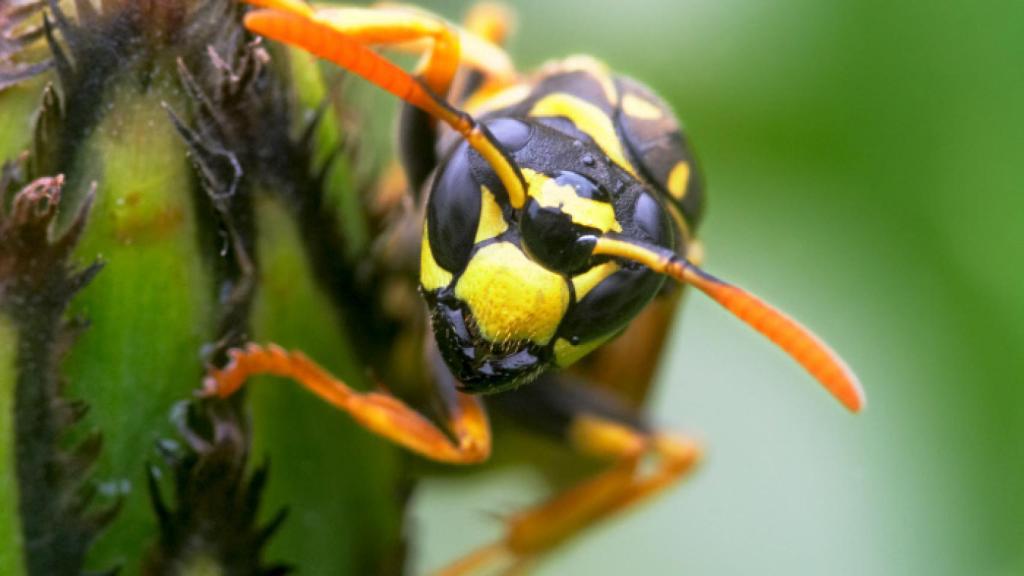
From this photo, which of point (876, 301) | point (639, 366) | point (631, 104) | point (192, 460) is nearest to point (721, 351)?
point (876, 301)

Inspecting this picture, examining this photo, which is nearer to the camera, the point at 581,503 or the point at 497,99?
the point at 497,99

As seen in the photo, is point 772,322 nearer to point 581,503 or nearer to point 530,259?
point 530,259

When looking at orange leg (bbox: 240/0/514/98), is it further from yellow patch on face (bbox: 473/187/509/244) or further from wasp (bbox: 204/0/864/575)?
yellow patch on face (bbox: 473/187/509/244)

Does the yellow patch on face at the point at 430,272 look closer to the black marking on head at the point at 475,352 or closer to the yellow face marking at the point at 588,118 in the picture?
the black marking on head at the point at 475,352

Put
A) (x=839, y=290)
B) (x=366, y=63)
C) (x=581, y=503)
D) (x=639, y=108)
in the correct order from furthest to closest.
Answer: (x=839, y=290)
(x=581, y=503)
(x=639, y=108)
(x=366, y=63)

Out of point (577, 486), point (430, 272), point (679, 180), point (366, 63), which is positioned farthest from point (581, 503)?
point (366, 63)

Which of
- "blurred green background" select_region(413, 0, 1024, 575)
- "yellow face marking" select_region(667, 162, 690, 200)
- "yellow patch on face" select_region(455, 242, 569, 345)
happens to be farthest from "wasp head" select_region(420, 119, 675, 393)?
"blurred green background" select_region(413, 0, 1024, 575)

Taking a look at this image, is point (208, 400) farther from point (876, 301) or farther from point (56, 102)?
point (876, 301)
